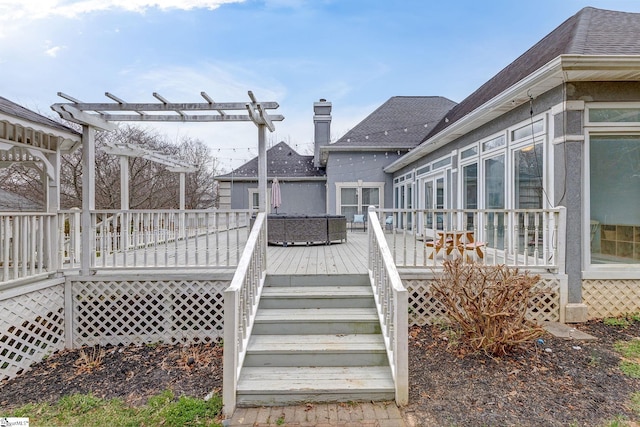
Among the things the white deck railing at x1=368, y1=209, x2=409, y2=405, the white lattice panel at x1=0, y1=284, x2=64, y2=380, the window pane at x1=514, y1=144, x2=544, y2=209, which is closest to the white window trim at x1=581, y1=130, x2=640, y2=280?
the window pane at x1=514, y1=144, x2=544, y2=209

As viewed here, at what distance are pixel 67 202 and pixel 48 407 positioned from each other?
1462 centimetres

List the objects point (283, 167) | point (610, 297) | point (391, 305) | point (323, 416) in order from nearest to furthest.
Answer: point (323, 416) < point (391, 305) < point (610, 297) < point (283, 167)

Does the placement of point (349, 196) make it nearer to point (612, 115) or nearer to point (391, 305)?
point (612, 115)

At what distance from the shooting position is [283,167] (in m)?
15.3

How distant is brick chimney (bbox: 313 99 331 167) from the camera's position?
1464cm

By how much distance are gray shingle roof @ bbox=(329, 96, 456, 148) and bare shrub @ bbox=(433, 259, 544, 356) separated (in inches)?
364

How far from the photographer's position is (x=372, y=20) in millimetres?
10953

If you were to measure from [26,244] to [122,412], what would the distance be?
2640mm

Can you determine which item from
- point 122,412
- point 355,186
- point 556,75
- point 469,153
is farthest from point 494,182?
point 355,186

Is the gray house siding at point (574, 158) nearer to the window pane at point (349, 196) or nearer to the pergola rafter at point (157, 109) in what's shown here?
the pergola rafter at point (157, 109)

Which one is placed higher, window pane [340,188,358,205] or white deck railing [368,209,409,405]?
window pane [340,188,358,205]

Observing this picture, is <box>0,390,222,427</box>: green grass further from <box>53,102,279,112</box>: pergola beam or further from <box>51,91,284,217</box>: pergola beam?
<box>53,102,279,112</box>: pergola beam

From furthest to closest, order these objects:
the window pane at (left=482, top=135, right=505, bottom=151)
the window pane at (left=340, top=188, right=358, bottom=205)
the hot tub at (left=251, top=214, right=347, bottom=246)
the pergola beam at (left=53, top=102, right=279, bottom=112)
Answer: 1. the window pane at (left=340, top=188, right=358, bottom=205)
2. the hot tub at (left=251, top=214, right=347, bottom=246)
3. the window pane at (left=482, top=135, right=505, bottom=151)
4. the pergola beam at (left=53, top=102, right=279, bottom=112)

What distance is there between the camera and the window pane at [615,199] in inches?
178
